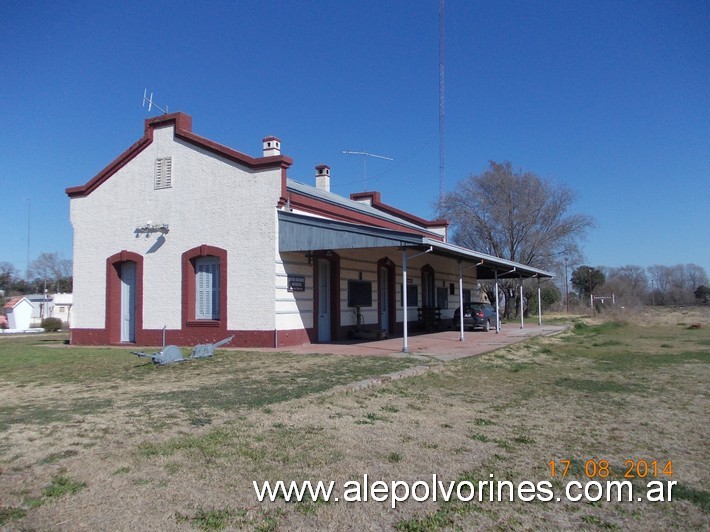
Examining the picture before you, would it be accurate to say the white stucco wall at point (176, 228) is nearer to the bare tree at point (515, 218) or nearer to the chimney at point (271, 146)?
the chimney at point (271, 146)

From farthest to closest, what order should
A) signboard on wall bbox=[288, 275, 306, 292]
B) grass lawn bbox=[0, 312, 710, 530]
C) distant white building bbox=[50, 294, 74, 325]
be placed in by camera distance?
distant white building bbox=[50, 294, 74, 325], signboard on wall bbox=[288, 275, 306, 292], grass lawn bbox=[0, 312, 710, 530]

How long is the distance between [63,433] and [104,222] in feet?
48.3

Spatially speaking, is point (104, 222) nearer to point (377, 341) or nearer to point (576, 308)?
point (377, 341)

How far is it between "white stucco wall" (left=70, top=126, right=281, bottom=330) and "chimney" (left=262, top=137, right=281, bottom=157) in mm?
1547

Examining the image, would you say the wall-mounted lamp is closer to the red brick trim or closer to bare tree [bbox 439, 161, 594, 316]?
the red brick trim

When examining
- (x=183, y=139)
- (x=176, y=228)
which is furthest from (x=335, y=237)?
(x=183, y=139)

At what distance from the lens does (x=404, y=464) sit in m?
5.46

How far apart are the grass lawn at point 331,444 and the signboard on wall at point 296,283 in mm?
5215

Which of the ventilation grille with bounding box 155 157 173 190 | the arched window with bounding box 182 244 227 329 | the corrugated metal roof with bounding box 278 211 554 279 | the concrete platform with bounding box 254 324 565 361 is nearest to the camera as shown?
the corrugated metal roof with bounding box 278 211 554 279

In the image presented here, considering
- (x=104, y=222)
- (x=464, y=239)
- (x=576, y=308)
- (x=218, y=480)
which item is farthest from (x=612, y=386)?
(x=576, y=308)

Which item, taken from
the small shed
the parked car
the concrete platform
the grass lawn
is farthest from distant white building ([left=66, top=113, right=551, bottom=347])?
the small shed

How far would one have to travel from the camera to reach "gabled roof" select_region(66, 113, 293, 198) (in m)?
16.9

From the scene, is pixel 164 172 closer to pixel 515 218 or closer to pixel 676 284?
pixel 515 218

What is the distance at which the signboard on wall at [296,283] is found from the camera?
17.2m
